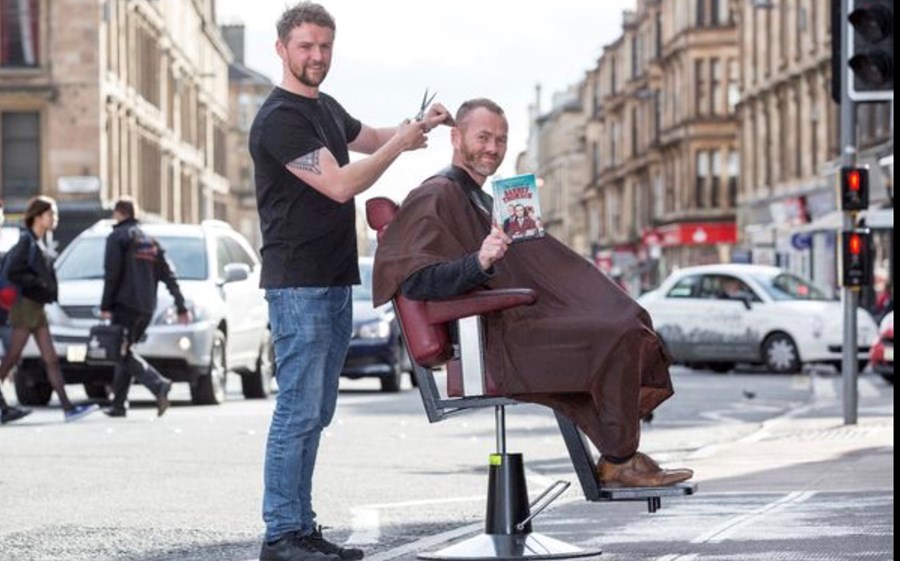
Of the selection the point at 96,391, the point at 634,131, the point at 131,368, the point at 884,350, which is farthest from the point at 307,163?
the point at 634,131

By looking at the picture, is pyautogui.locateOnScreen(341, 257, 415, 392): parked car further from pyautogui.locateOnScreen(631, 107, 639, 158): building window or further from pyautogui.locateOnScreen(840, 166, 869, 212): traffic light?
pyautogui.locateOnScreen(631, 107, 639, 158): building window

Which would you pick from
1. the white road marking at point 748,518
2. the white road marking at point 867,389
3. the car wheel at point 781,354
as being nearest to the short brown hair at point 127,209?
the white road marking at point 867,389

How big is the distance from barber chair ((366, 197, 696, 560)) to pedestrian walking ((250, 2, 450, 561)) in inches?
15.5

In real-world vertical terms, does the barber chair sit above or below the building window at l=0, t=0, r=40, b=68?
below

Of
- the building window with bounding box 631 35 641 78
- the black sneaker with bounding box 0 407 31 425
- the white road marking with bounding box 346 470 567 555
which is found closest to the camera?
the white road marking with bounding box 346 470 567 555

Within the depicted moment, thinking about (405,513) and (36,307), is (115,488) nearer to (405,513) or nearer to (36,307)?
(405,513)

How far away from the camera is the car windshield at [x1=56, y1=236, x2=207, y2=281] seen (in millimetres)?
23719

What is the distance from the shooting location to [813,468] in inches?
560

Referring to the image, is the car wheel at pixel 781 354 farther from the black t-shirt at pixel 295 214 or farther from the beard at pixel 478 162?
the beard at pixel 478 162

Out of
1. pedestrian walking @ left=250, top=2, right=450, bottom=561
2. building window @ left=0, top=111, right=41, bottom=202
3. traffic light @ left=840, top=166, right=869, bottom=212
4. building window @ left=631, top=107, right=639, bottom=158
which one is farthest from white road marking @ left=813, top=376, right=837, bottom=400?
building window @ left=631, top=107, right=639, bottom=158

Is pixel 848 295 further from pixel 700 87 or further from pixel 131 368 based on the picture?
pixel 700 87

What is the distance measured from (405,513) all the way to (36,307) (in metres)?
9.85

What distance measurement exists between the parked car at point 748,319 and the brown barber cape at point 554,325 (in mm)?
25525

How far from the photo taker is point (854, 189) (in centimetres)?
1898
